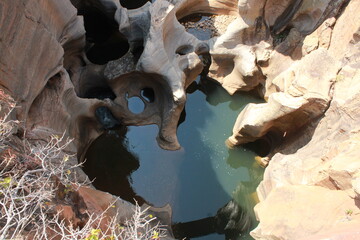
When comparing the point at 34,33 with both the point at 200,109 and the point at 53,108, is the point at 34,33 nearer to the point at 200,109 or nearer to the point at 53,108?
the point at 53,108

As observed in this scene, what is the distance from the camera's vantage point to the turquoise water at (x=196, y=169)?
26.1 ft

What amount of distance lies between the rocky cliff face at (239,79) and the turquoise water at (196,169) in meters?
0.38

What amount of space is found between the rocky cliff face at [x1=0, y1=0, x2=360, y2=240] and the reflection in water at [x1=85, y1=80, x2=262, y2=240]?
38cm

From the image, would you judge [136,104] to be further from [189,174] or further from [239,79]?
[239,79]

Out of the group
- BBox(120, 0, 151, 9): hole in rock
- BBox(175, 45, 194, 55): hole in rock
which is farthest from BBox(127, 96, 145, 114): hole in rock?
BBox(120, 0, 151, 9): hole in rock

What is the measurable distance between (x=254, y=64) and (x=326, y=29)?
6.27ft

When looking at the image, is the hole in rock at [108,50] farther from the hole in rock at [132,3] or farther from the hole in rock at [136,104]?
the hole in rock at [136,104]

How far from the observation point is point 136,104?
9.12m

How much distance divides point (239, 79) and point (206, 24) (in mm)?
2801

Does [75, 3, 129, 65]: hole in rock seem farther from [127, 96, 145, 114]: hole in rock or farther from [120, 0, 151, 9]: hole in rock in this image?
[127, 96, 145, 114]: hole in rock

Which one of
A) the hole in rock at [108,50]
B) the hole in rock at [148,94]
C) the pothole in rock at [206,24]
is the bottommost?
the hole in rock at [148,94]

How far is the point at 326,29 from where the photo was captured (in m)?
8.00

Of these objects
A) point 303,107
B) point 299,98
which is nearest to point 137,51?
point 299,98

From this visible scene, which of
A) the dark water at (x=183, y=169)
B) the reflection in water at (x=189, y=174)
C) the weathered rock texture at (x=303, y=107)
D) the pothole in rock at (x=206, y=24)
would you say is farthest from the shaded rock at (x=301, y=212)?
the pothole in rock at (x=206, y=24)
